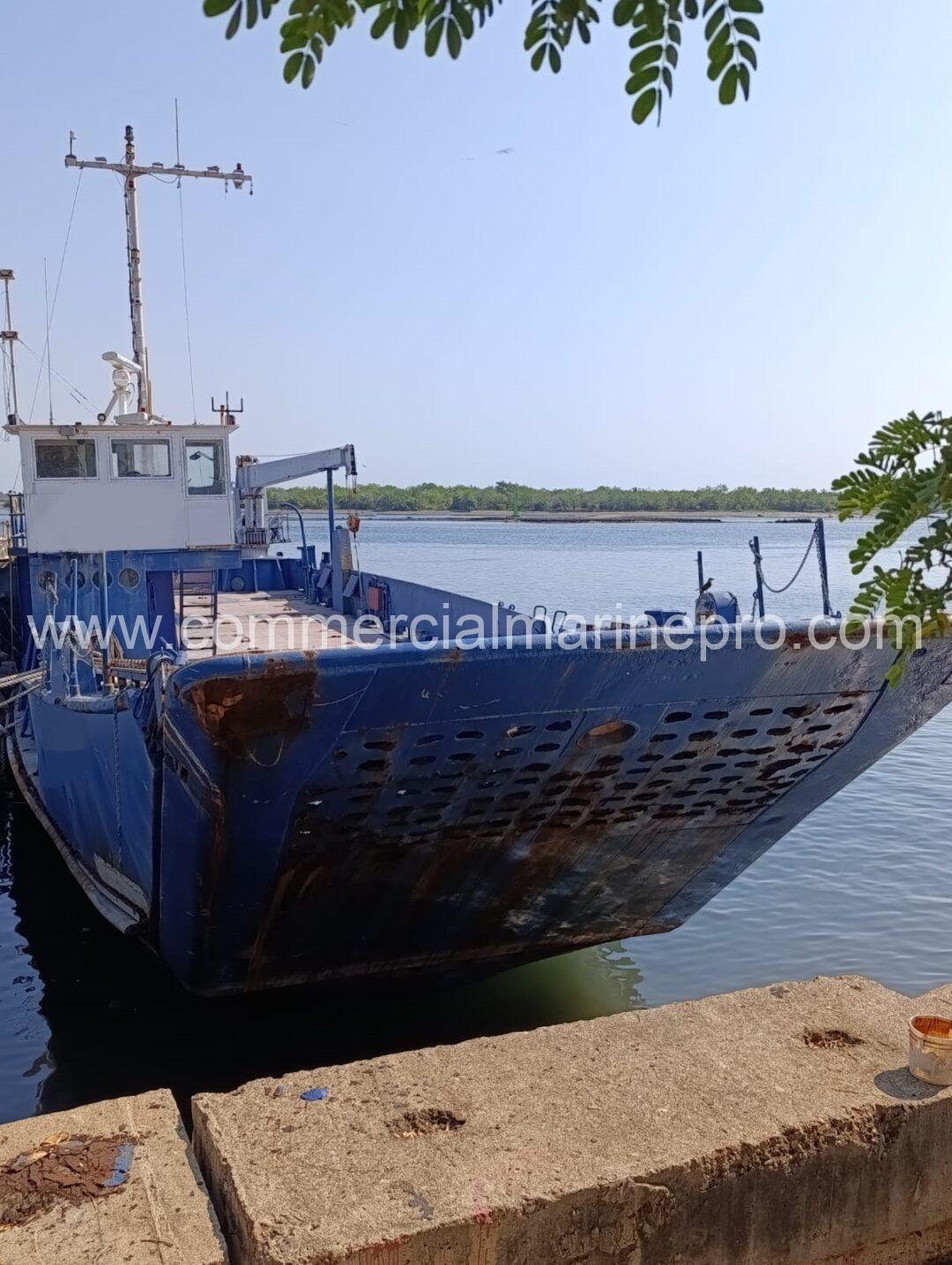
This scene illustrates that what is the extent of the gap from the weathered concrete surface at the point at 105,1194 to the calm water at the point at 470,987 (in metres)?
3.64

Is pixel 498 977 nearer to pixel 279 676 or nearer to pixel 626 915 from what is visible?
pixel 626 915

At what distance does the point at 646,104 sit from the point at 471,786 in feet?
14.9

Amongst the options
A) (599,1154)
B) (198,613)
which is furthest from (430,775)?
(198,613)

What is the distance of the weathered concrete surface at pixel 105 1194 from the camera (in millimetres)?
3314

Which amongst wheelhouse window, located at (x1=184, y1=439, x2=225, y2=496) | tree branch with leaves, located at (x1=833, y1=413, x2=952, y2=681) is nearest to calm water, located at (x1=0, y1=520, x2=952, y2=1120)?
wheelhouse window, located at (x1=184, y1=439, x2=225, y2=496)

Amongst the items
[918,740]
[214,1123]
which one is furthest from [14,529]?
[214,1123]

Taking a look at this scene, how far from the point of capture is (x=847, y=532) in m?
102

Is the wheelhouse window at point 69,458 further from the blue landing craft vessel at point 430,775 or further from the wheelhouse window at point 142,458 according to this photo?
the blue landing craft vessel at point 430,775

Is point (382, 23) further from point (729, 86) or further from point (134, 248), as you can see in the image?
point (134, 248)

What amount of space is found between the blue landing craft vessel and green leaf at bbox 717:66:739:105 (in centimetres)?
367

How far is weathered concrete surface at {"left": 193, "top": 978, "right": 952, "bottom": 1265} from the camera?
3.54m

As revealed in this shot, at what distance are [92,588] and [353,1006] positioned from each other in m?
4.56

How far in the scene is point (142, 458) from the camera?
491 inches

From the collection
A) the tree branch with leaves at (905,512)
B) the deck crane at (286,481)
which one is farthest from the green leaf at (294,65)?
the deck crane at (286,481)
